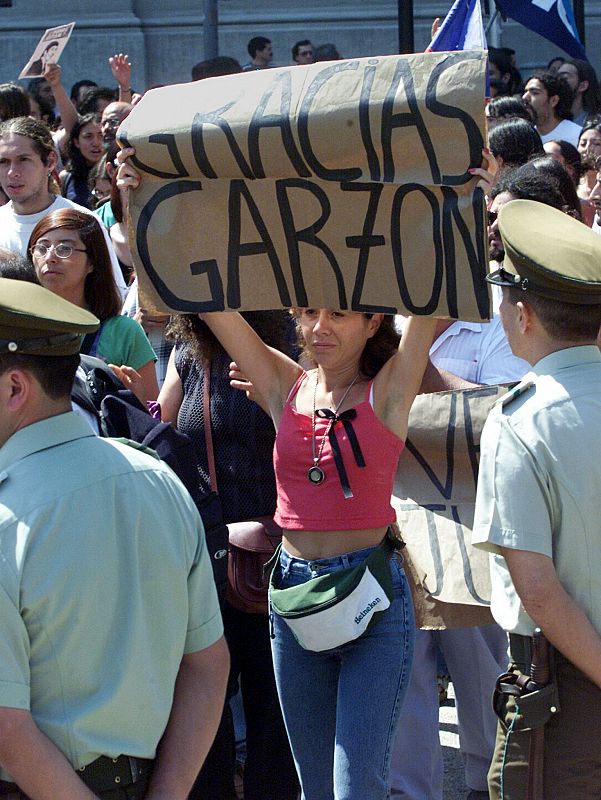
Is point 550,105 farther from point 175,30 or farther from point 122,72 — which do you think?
point 175,30

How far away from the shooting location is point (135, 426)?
141 inches

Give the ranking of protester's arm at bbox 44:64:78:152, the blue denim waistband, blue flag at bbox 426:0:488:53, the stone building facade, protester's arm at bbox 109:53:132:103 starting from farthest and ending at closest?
the stone building facade < protester's arm at bbox 44:64:78:152 < protester's arm at bbox 109:53:132:103 < blue flag at bbox 426:0:488:53 < the blue denim waistband

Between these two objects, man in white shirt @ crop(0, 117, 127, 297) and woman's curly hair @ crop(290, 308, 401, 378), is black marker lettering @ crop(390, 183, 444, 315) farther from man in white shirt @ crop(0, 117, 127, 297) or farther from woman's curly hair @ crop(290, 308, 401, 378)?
man in white shirt @ crop(0, 117, 127, 297)

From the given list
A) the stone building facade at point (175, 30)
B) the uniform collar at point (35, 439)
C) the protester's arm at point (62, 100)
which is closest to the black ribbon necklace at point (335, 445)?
the uniform collar at point (35, 439)

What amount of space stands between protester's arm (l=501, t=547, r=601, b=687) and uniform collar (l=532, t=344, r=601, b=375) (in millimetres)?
409

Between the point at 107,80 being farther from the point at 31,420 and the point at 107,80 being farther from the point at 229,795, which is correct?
the point at 31,420

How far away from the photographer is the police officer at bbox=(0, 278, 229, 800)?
82.9 inches

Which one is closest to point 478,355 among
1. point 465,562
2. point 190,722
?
point 465,562

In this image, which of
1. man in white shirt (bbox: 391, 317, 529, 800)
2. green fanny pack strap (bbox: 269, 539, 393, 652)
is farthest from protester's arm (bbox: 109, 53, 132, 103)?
green fanny pack strap (bbox: 269, 539, 393, 652)

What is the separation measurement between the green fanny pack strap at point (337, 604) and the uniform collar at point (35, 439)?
127 cm

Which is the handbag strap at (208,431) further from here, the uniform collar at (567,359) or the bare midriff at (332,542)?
the uniform collar at (567,359)

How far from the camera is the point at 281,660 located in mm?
3482

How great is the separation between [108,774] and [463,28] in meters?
3.83

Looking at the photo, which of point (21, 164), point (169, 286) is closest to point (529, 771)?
point (169, 286)
